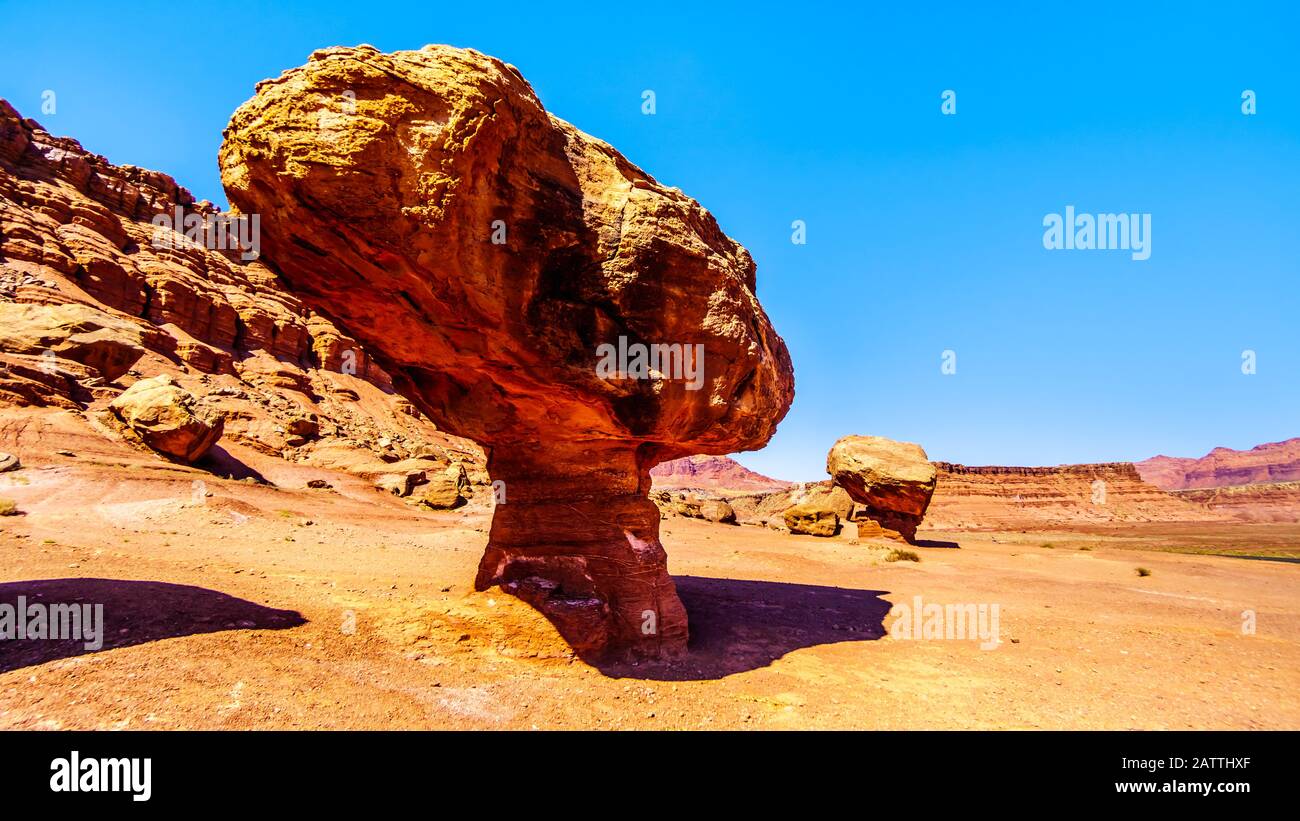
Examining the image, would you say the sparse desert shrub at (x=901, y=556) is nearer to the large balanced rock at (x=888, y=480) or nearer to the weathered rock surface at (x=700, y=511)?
the large balanced rock at (x=888, y=480)

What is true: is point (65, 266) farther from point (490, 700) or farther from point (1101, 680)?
point (1101, 680)

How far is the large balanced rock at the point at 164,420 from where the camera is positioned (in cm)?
1892

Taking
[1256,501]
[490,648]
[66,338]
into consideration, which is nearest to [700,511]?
[490,648]

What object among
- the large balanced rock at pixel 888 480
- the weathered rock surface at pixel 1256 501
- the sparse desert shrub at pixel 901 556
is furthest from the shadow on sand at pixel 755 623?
the weathered rock surface at pixel 1256 501

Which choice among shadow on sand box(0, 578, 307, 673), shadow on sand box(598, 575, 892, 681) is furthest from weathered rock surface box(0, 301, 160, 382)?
shadow on sand box(598, 575, 892, 681)

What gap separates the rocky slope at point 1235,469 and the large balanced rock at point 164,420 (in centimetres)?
17870

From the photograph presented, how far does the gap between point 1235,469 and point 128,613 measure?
225236 mm

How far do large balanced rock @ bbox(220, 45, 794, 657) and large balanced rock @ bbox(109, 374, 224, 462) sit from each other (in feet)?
A: 54.1

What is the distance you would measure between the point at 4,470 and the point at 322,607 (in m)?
14.0

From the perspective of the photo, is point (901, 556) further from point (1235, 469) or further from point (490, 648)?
point (1235, 469)

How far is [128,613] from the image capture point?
5930 millimetres

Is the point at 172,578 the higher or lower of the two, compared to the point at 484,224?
lower

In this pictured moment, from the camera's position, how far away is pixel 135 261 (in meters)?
36.1
